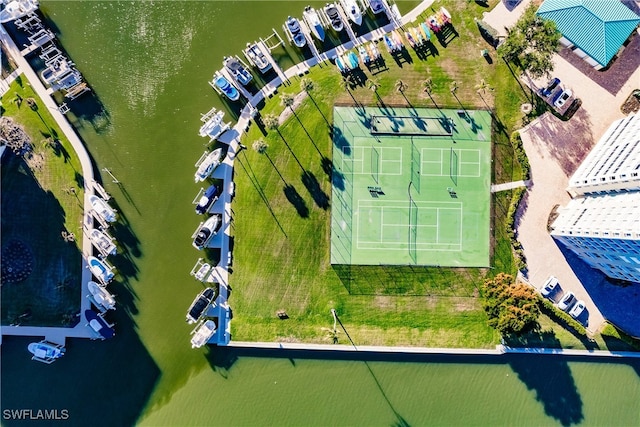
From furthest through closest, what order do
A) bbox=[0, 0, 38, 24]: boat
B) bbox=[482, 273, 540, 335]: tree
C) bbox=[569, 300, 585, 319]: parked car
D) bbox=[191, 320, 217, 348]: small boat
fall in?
bbox=[569, 300, 585, 319]: parked car
bbox=[0, 0, 38, 24]: boat
bbox=[191, 320, 217, 348]: small boat
bbox=[482, 273, 540, 335]: tree

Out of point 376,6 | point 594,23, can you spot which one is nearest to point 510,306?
point 594,23

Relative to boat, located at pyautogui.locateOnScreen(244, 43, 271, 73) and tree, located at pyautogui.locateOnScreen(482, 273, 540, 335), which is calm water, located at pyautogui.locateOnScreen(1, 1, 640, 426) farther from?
tree, located at pyautogui.locateOnScreen(482, 273, 540, 335)

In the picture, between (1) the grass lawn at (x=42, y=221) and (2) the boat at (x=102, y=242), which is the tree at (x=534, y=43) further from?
(1) the grass lawn at (x=42, y=221)

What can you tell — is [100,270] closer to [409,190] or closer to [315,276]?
[315,276]

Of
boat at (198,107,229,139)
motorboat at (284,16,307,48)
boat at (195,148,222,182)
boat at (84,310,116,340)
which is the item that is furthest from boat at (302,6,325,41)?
boat at (84,310,116,340)

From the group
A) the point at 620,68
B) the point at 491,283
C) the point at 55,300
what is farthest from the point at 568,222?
the point at 55,300

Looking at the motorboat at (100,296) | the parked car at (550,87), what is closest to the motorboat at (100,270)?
the motorboat at (100,296)
